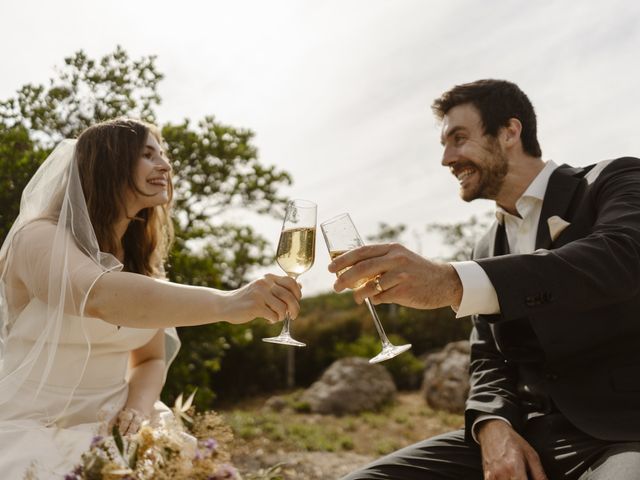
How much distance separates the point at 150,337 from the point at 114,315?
84 cm

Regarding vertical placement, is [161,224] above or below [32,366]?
above

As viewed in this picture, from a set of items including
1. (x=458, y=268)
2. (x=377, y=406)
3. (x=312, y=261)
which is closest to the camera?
(x=458, y=268)

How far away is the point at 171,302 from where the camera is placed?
264cm

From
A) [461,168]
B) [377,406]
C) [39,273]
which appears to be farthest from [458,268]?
[377,406]

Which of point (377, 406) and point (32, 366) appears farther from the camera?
point (377, 406)

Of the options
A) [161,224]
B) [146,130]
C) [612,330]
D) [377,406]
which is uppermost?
[146,130]

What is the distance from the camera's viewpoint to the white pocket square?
9.69 ft

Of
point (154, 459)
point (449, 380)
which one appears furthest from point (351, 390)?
point (154, 459)

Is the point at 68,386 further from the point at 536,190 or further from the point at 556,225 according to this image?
the point at 536,190

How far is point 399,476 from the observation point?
2.92 m

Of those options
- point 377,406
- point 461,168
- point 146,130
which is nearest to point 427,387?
point 377,406

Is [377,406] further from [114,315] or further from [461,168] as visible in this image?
[114,315]

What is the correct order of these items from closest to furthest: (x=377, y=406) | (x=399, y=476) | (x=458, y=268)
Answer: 1. (x=458, y=268)
2. (x=399, y=476)
3. (x=377, y=406)

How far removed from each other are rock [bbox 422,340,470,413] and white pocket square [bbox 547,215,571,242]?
325 inches
